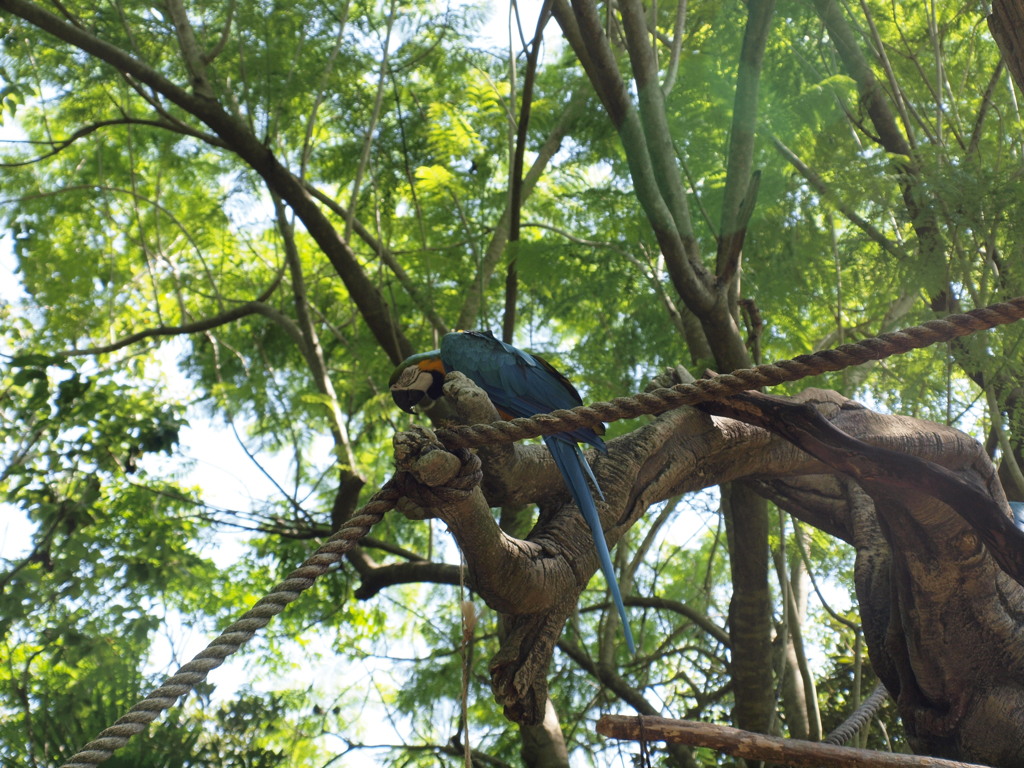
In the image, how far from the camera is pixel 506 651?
2.20 m

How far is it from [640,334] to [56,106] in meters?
4.63

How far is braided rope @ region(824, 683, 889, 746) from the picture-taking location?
9.41ft

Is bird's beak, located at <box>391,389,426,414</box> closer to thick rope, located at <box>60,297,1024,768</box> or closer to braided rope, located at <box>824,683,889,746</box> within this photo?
thick rope, located at <box>60,297,1024,768</box>

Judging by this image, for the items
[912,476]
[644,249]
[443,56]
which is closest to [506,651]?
[912,476]

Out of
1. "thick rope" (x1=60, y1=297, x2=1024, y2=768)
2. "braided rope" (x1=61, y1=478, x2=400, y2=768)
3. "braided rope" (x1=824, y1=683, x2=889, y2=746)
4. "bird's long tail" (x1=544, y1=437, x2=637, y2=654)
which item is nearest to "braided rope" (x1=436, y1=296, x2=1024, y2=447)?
"thick rope" (x1=60, y1=297, x2=1024, y2=768)

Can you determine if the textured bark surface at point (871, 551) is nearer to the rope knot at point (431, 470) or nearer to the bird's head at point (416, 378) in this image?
the rope knot at point (431, 470)

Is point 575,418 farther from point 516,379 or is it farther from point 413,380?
point 413,380

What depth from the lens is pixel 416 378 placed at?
333 cm

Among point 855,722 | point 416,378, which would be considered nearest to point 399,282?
point 416,378

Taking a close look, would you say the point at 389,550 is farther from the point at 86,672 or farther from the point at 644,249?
the point at 644,249

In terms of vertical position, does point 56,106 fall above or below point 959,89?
above

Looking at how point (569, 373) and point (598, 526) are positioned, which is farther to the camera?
point (569, 373)

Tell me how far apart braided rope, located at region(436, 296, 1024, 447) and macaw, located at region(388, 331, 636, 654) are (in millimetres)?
610

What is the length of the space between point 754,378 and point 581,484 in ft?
2.46
